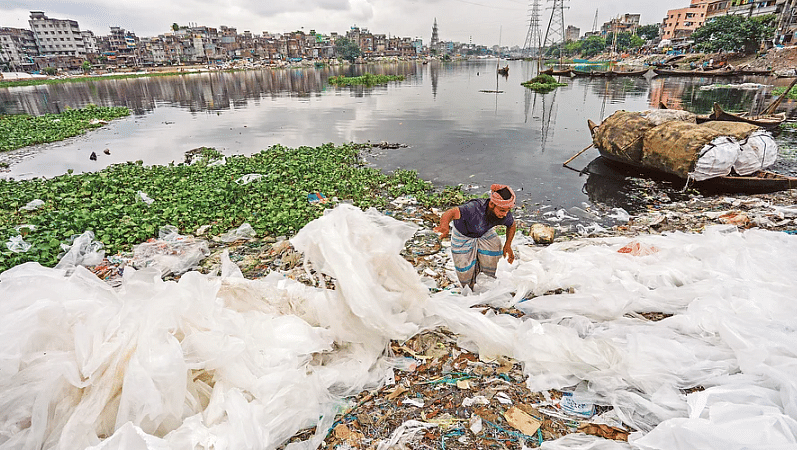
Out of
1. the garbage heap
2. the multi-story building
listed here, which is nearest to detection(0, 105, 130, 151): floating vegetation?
the garbage heap

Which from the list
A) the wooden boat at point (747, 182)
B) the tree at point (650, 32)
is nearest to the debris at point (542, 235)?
the wooden boat at point (747, 182)

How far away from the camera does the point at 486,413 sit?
234 cm

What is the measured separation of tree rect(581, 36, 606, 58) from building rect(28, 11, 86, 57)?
116844mm

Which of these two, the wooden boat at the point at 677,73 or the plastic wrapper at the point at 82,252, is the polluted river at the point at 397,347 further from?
the wooden boat at the point at 677,73

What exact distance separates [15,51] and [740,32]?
11669 centimetres

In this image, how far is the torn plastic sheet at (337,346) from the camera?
6.06 feet

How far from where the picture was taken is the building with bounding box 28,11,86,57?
3095 inches

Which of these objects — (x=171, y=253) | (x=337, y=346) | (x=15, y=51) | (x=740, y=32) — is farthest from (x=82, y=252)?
(x=15, y=51)

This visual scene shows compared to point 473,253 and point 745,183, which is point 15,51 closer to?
point 473,253

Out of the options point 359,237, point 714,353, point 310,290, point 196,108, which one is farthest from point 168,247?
point 196,108

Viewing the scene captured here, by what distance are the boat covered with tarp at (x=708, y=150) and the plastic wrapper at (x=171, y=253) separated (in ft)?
29.1

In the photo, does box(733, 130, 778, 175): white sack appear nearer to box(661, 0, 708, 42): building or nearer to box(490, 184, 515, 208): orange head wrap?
box(490, 184, 515, 208): orange head wrap

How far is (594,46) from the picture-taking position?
90.0m

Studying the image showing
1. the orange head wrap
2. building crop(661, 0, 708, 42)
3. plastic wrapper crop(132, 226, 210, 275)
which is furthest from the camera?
building crop(661, 0, 708, 42)
